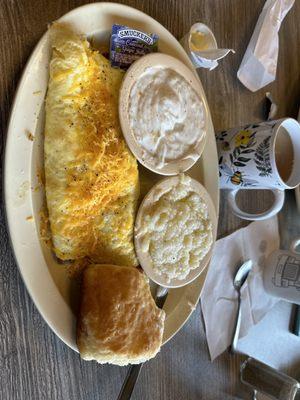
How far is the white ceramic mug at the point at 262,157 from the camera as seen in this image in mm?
954

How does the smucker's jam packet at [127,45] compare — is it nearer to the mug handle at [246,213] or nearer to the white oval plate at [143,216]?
the white oval plate at [143,216]

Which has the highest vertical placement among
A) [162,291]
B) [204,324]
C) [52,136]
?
[52,136]

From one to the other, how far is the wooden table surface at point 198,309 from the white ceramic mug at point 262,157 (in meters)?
0.12

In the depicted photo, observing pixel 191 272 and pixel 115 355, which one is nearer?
pixel 115 355

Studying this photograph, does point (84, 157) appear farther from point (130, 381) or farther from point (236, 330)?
point (236, 330)

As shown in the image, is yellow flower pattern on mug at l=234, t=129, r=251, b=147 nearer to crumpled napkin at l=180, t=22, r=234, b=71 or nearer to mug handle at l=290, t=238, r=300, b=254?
crumpled napkin at l=180, t=22, r=234, b=71

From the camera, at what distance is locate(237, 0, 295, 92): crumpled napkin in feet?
3.93

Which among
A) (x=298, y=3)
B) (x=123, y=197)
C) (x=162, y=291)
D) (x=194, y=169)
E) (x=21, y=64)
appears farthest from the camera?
(x=298, y=3)

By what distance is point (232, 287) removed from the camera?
3.91 ft

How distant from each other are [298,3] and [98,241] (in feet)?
3.73

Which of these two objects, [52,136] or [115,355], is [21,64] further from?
[115,355]

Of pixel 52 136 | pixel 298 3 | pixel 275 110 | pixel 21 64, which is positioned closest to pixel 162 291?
pixel 52 136

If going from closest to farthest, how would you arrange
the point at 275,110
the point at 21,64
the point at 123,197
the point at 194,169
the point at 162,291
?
the point at 21,64
the point at 123,197
the point at 162,291
the point at 194,169
the point at 275,110

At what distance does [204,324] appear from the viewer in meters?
1.10
